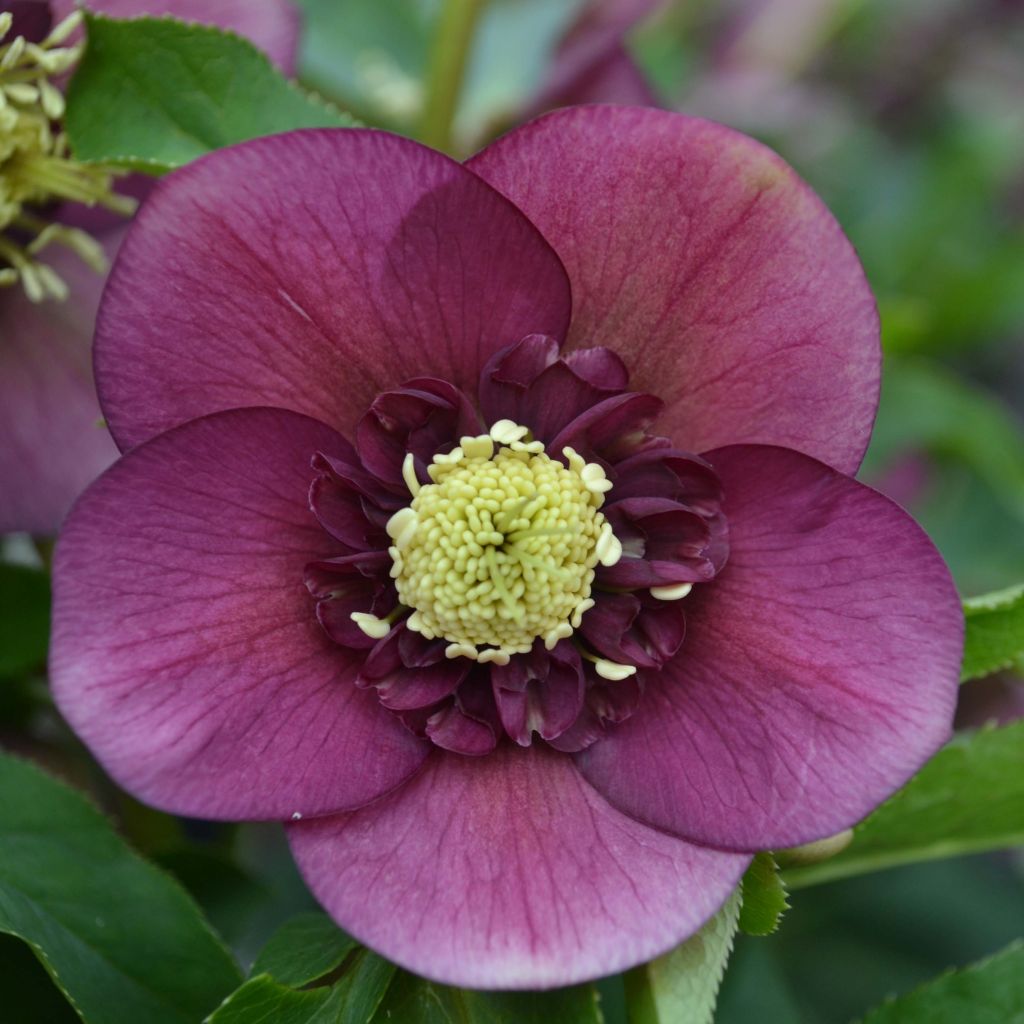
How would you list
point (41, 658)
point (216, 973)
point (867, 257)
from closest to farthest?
point (216, 973) → point (41, 658) → point (867, 257)

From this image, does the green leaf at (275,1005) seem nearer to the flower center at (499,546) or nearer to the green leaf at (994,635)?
the flower center at (499,546)

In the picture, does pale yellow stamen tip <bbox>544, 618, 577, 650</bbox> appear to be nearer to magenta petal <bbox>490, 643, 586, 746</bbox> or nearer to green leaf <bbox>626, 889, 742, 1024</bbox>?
magenta petal <bbox>490, 643, 586, 746</bbox>

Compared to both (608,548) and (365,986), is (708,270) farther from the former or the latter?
(365,986)

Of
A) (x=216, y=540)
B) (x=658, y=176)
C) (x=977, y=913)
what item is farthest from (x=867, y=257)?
(x=216, y=540)

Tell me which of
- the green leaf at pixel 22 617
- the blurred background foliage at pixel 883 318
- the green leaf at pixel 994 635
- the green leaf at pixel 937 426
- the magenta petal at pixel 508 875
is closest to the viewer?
the magenta petal at pixel 508 875

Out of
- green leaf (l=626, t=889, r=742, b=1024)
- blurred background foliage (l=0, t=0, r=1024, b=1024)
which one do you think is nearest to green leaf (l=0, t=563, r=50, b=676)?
blurred background foliage (l=0, t=0, r=1024, b=1024)

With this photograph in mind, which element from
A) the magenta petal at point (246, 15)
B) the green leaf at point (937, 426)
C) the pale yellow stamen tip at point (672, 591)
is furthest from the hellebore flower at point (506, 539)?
the green leaf at point (937, 426)

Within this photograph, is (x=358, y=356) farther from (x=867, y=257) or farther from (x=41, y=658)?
(x=867, y=257)
